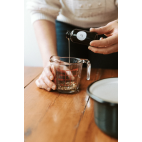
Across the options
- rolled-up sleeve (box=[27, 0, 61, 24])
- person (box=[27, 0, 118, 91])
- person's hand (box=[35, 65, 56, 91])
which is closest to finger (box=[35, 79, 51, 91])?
person's hand (box=[35, 65, 56, 91])

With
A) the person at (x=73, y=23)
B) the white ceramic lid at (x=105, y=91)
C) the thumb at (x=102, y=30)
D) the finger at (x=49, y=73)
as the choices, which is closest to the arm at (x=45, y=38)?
the person at (x=73, y=23)

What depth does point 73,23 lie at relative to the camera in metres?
1.10

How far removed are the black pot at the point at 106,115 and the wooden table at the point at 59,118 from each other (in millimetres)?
31

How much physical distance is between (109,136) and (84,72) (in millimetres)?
544

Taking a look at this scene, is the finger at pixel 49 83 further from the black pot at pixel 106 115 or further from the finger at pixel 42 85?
the black pot at pixel 106 115

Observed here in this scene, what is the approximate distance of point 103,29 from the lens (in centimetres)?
83

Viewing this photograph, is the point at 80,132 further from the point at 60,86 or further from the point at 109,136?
the point at 60,86

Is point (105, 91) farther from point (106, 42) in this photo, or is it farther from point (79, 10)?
point (79, 10)

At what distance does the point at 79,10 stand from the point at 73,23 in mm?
118

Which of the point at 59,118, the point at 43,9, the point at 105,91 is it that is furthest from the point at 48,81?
the point at 43,9

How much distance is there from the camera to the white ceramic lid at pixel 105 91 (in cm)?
40

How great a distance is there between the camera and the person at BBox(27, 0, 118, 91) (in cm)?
86
